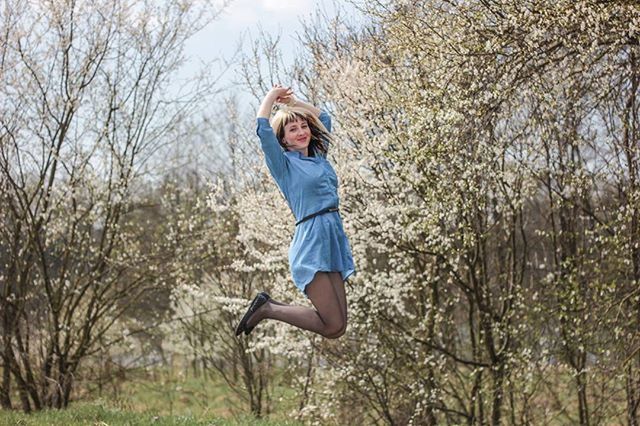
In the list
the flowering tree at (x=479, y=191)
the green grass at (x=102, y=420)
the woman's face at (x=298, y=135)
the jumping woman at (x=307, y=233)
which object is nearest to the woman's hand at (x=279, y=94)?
the jumping woman at (x=307, y=233)

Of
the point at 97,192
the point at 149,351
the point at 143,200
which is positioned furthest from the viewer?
the point at 149,351

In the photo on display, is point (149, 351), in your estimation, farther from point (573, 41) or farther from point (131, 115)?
point (573, 41)

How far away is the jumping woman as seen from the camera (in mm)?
4367

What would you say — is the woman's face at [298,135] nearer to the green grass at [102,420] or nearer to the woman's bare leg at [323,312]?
the woman's bare leg at [323,312]

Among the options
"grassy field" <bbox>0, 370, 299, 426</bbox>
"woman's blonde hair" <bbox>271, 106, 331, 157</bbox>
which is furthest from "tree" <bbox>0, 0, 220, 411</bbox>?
"woman's blonde hair" <bbox>271, 106, 331, 157</bbox>

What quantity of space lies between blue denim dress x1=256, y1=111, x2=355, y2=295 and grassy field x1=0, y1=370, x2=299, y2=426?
2447 millimetres

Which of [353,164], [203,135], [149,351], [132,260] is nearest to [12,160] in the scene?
[132,260]

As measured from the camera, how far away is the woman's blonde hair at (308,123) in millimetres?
4699

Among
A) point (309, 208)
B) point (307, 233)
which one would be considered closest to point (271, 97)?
point (309, 208)

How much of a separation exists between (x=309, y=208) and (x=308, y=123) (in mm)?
622

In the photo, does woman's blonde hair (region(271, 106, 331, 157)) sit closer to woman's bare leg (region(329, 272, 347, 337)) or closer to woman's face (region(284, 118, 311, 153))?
woman's face (region(284, 118, 311, 153))

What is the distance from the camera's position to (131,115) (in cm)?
1194

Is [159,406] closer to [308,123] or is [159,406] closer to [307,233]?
[308,123]

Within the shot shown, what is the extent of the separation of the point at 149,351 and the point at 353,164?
8973 mm
